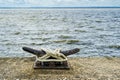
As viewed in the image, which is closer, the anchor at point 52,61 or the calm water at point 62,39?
the anchor at point 52,61

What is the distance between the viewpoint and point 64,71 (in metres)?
13.1

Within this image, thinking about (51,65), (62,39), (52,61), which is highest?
(52,61)

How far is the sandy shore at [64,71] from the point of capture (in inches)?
483

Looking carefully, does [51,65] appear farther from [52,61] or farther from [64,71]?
[64,71]

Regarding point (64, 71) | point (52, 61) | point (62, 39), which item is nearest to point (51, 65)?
point (52, 61)

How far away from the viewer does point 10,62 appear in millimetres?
15375

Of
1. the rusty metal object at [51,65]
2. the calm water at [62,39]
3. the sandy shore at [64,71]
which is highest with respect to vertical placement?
the rusty metal object at [51,65]

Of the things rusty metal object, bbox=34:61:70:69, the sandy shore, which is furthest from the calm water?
rusty metal object, bbox=34:61:70:69

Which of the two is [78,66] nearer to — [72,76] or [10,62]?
[72,76]

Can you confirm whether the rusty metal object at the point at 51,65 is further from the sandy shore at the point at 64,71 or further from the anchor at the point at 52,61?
the sandy shore at the point at 64,71

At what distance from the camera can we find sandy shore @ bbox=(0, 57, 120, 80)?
12.3 m

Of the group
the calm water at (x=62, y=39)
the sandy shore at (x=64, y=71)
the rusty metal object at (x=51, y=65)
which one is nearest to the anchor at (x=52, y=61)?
the rusty metal object at (x=51, y=65)

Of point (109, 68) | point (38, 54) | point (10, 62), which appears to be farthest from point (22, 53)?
point (109, 68)

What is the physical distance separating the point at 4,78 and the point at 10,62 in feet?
11.0
